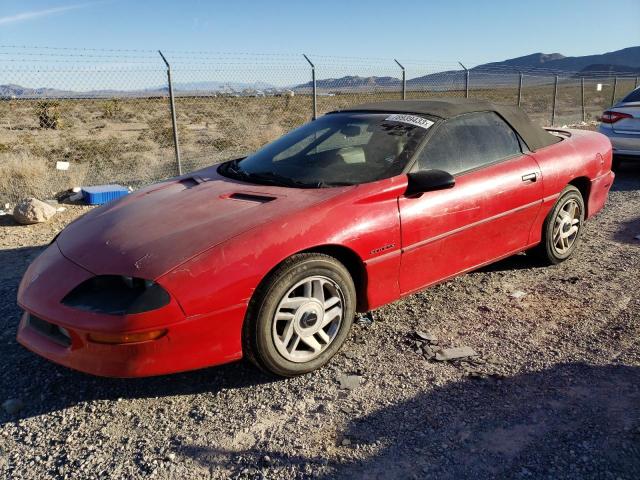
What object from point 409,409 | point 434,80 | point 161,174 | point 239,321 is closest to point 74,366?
point 239,321

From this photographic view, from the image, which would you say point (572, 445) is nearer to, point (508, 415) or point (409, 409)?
point (508, 415)

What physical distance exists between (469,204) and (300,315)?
1.48 meters

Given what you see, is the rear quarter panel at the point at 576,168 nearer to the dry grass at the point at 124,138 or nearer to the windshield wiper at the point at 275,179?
the windshield wiper at the point at 275,179

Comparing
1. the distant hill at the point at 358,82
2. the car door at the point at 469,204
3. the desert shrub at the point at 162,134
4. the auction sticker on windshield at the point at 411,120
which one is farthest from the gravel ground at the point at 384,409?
the desert shrub at the point at 162,134

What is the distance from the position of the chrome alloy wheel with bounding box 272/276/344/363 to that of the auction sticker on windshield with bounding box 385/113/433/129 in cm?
143

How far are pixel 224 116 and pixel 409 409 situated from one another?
69.8ft

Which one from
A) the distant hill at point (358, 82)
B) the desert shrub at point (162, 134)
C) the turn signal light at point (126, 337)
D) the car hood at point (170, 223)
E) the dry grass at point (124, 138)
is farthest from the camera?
the desert shrub at point (162, 134)

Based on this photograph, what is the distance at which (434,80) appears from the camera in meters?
15.0

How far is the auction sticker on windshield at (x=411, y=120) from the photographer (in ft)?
12.3

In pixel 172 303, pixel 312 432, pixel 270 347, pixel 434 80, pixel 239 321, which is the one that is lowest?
pixel 312 432

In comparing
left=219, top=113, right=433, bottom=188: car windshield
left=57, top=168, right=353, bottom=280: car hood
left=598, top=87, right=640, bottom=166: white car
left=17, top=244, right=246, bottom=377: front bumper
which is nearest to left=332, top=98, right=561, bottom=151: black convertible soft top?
left=219, top=113, right=433, bottom=188: car windshield

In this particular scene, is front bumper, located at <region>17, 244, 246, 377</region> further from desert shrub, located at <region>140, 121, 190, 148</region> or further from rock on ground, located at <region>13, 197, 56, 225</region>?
desert shrub, located at <region>140, 121, 190, 148</region>

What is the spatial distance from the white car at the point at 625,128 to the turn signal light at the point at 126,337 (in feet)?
25.7

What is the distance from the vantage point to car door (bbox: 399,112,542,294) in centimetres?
340
